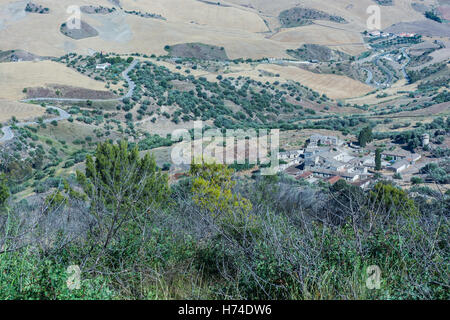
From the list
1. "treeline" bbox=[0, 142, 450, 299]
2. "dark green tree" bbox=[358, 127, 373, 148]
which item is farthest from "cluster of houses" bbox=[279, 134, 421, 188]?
"treeline" bbox=[0, 142, 450, 299]

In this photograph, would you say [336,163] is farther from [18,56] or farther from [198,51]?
[18,56]

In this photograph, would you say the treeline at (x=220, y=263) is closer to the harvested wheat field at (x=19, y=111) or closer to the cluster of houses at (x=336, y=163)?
the cluster of houses at (x=336, y=163)

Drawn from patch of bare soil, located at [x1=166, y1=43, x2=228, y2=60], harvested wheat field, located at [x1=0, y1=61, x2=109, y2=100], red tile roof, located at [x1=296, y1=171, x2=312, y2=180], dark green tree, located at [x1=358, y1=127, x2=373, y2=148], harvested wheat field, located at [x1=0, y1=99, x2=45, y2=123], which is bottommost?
patch of bare soil, located at [x1=166, y1=43, x2=228, y2=60]

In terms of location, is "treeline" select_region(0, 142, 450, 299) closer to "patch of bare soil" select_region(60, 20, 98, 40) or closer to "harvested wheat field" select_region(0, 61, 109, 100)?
"harvested wheat field" select_region(0, 61, 109, 100)

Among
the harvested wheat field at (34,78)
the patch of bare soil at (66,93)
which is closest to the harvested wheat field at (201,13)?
the harvested wheat field at (34,78)

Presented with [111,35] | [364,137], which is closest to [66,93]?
[364,137]

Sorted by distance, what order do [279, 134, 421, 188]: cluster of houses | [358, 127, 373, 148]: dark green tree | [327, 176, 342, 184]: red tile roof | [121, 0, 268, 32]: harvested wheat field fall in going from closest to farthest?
[327, 176, 342, 184]: red tile roof < [279, 134, 421, 188]: cluster of houses < [358, 127, 373, 148]: dark green tree < [121, 0, 268, 32]: harvested wheat field

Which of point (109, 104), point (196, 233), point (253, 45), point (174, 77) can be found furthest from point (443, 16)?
point (196, 233)
